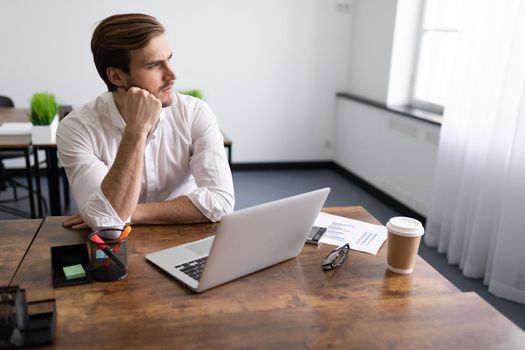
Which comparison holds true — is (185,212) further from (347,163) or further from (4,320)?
(347,163)

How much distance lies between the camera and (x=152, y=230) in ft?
4.74

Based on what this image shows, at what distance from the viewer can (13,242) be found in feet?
4.29

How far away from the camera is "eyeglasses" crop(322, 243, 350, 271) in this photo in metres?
1.24

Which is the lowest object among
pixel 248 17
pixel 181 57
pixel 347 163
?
pixel 347 163

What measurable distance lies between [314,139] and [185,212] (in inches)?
145

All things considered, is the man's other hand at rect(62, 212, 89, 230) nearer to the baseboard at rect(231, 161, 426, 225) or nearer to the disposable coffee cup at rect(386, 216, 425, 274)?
the disposable coffee cup at rect(386, 216, 425, 274)

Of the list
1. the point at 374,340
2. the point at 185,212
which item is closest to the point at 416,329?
the point at 374,340

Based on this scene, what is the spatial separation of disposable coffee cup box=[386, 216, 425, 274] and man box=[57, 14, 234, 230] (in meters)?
0.56

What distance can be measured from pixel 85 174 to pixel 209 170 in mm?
398

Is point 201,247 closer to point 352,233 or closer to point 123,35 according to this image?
point 352,233

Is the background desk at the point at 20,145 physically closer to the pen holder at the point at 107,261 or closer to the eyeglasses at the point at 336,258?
the pen holder at the point at 107,261

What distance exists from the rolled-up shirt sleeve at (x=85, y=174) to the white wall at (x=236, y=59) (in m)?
2.99

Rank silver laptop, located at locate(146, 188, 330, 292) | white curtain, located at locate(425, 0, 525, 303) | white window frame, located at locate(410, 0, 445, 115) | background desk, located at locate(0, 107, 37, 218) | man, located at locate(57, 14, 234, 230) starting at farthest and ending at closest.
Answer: white window frame, located at locate(410, 0, 445, 115), background desk, located at locate(0, 107, 37, 218), white curtain, located at locate(425, 0, 525, 303), man, located at locate(57, 14, 234, 230), silver laptop, located at locate(146, 188, 330, 292)

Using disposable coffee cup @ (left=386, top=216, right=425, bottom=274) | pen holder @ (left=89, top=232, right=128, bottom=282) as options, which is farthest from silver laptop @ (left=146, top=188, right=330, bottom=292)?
disposable coffee cup @ (left=386, top=216, right=425, bottom=274)
